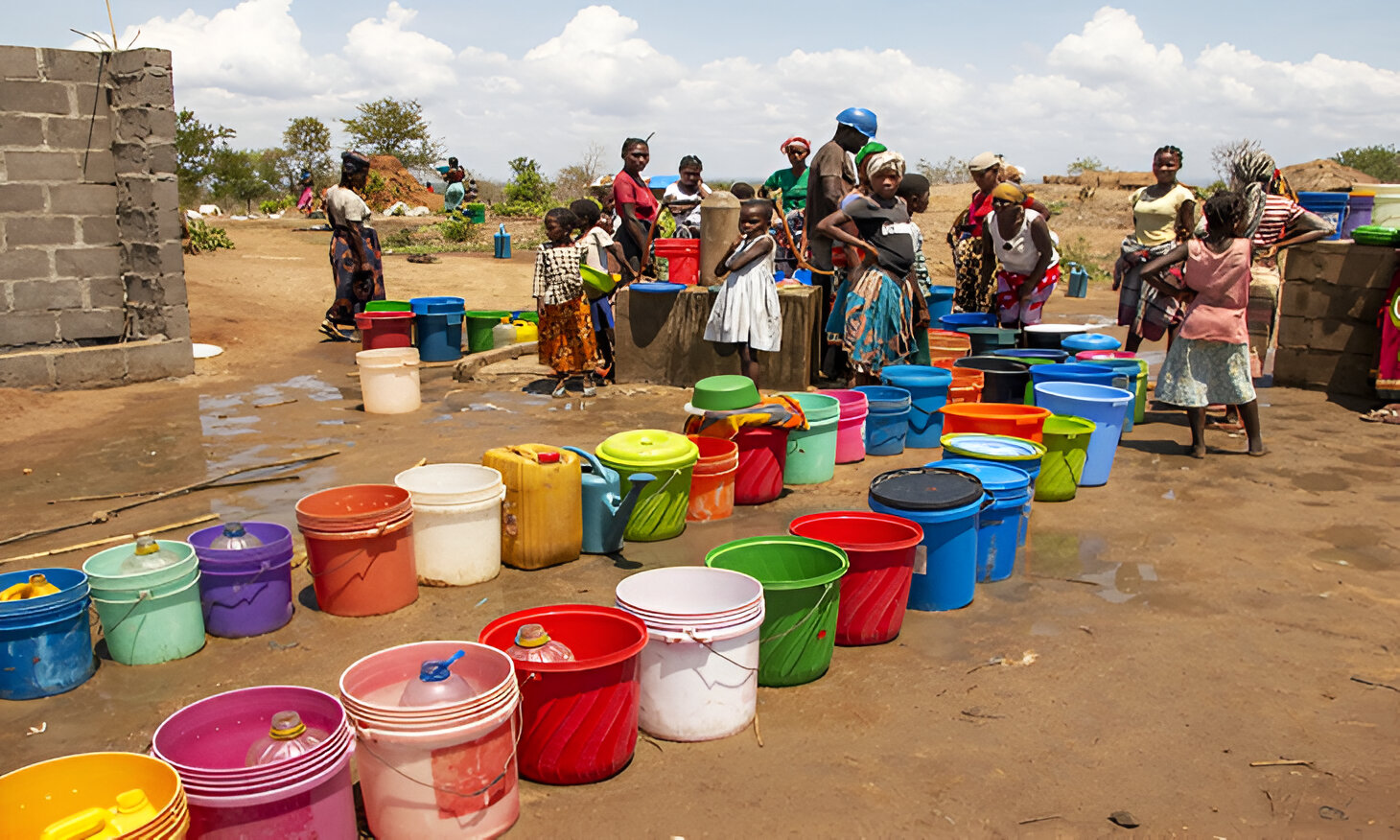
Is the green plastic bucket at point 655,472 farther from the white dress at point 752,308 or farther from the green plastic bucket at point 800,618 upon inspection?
the white dress at point 752,308

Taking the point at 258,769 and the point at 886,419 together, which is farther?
the point at 886,419

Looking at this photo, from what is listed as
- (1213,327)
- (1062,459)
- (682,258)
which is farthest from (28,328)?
(1213,327)

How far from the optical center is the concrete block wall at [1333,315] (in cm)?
907

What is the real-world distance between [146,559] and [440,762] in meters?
1.95

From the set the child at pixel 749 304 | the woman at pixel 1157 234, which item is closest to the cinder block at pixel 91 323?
the child at pixel 749 304

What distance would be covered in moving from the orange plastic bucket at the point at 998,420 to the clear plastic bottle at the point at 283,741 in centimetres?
439

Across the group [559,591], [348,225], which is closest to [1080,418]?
[559,591]

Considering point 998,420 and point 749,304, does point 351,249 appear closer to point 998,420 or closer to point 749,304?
point 749,304

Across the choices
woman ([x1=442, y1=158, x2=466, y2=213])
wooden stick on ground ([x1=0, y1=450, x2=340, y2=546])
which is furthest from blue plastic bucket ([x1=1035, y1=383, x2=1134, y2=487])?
woman ([x1=442, y1=158, x2=466, y2=213])

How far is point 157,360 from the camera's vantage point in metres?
9.80

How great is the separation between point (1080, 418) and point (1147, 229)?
370 cm

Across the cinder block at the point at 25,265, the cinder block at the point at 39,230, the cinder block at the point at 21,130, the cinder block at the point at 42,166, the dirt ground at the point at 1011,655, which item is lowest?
the dirt ground at the point at 1011,655

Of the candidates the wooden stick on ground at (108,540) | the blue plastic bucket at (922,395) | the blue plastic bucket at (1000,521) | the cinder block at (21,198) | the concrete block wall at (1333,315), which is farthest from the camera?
the concrete block wall at (1333,315)

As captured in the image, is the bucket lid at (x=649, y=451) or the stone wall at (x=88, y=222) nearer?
the bucket lid at (x=649, y=451)
